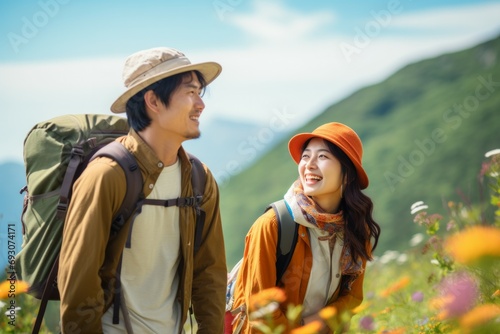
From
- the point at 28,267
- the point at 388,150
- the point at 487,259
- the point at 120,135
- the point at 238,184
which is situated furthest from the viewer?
the point at 238,184

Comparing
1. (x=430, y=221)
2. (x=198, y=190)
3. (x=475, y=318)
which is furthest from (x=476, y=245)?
(x=430, y=221)

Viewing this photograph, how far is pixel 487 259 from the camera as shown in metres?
1.58

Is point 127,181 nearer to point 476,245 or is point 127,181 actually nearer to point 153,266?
point 153,266

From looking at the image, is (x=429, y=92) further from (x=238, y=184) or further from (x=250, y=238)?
(x=250, y=238)

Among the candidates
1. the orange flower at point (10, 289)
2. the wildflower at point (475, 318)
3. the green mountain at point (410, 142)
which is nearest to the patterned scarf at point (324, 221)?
the orange flower at point (10, 289)

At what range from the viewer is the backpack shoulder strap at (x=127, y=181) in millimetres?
2766

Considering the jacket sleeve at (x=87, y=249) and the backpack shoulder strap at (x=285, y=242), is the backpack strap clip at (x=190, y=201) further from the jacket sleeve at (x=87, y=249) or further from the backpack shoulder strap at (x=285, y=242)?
the backpack shoulder strap at (x=285, y=242)

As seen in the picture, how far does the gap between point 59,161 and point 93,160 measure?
0.16 metres

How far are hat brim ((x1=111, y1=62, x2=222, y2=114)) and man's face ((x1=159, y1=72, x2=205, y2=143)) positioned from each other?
7 cm

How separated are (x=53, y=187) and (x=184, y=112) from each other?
648mm

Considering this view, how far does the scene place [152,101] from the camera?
3.01m

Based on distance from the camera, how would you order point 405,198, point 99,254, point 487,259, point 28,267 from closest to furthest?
point 487,259, point 99,254, point 28,267, point 405,198

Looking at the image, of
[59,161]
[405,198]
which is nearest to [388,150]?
[405,198]

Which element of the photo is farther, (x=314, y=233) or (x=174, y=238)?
(x=314, y=233)
